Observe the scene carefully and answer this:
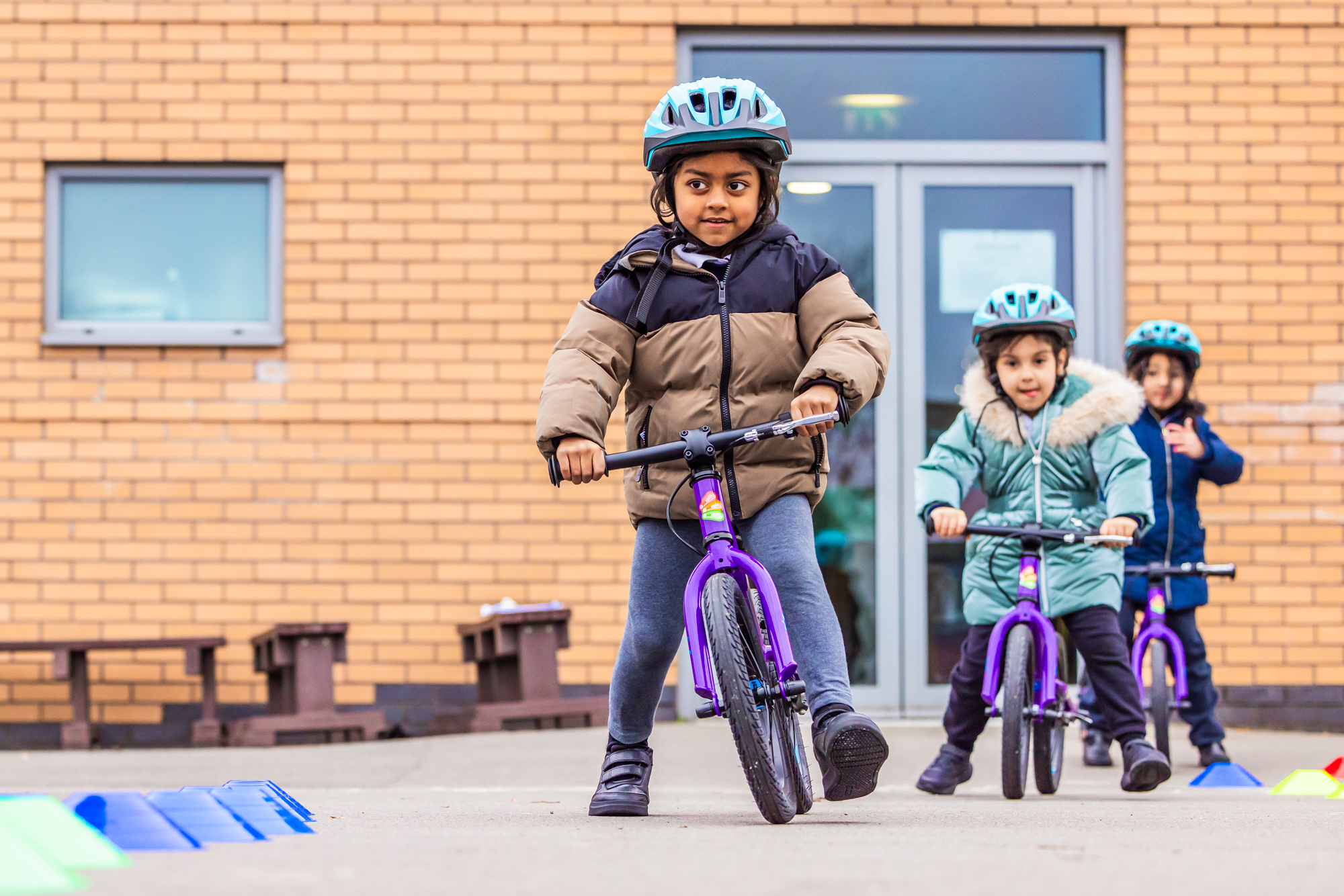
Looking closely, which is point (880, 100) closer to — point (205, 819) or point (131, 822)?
point (205, 819)

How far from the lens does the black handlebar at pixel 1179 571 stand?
672 centimetres

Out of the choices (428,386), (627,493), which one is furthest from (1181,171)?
(627,493)

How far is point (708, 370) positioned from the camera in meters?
4.03

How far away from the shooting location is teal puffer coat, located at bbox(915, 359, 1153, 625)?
5387 millimetres

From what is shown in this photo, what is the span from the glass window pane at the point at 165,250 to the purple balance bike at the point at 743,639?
5102mm

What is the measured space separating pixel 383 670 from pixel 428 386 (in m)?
1.45

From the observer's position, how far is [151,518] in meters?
8.25

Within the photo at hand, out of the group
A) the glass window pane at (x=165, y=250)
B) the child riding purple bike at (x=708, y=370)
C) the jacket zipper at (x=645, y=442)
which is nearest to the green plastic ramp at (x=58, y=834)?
the child riding purple bike at (x=708, y=370)

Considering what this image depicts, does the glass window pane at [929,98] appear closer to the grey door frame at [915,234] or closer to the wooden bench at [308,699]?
the grey door frame at [915,234]

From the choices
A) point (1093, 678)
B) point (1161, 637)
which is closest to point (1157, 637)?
point (1161, 637)

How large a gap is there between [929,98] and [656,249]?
16.0ft

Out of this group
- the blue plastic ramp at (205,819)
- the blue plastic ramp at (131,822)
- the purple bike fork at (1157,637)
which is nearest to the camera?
the blue plastic ramp at (131,822)

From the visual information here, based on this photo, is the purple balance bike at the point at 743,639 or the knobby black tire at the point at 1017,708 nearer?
the purple balance bike at the point at 743,639

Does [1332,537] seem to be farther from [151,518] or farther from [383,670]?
[151,518]
